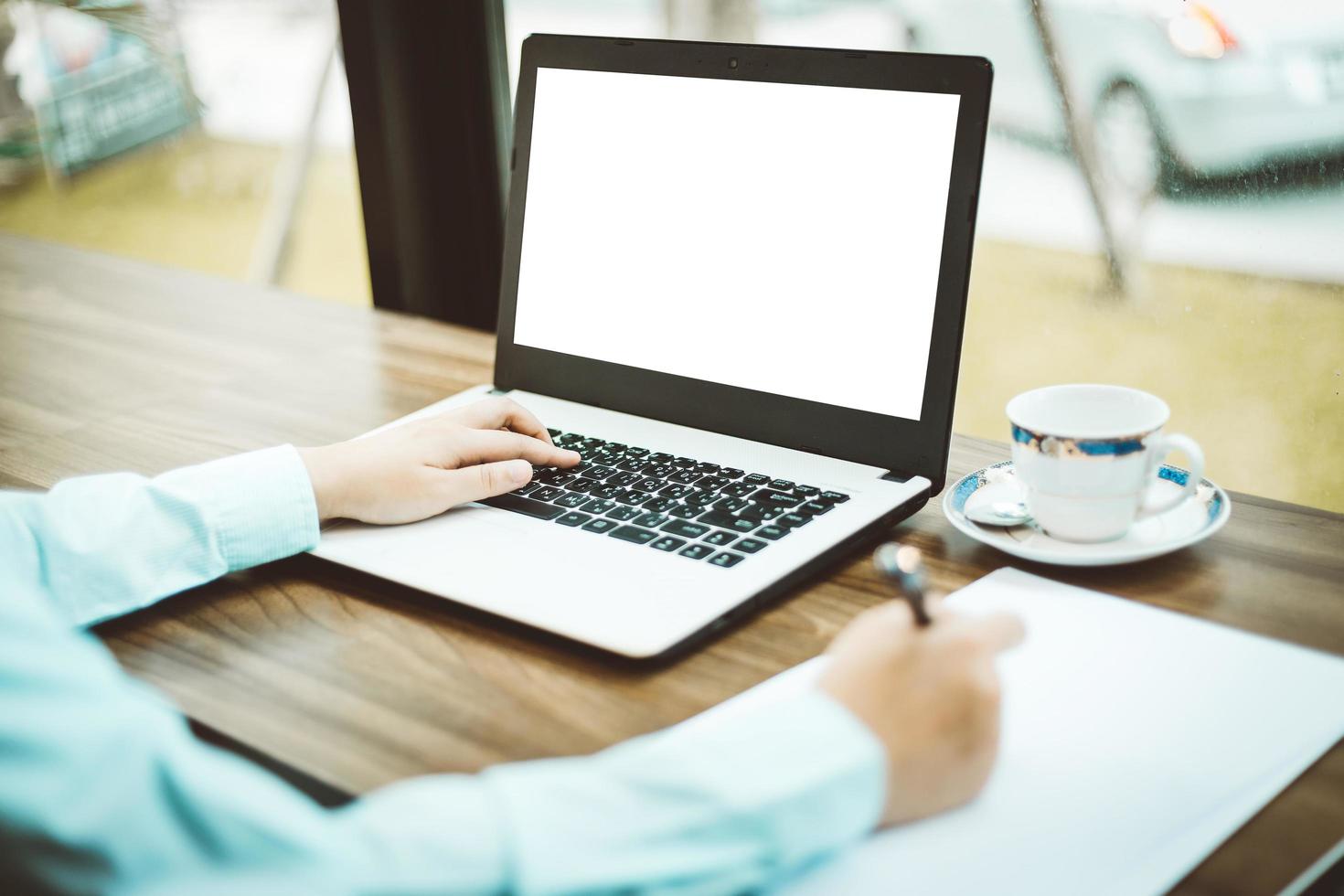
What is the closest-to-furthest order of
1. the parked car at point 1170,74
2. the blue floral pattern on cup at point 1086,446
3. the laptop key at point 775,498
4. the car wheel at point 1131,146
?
1. the blue floral pattern on cup at point 1086,446
2. the laptop key at point 775,498
3. the parked car at point 1170,74
4. the car wheel at point 1131,146

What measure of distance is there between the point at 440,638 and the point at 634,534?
151 millimetres

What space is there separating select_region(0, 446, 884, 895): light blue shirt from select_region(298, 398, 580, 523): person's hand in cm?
32

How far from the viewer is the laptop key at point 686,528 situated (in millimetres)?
794

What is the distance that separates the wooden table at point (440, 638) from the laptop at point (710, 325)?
0.03m

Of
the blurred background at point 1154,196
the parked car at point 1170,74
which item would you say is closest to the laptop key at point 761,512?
the blurred background at point 1154,196

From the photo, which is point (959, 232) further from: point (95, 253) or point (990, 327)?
point (95, 253)

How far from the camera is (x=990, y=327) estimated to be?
4.47ft

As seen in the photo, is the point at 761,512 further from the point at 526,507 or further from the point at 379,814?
the point at 379,814

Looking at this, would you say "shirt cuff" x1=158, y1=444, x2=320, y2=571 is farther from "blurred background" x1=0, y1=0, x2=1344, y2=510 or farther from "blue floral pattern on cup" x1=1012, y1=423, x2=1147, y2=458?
"blurred background" x1=0, y1=0, x2=1344, y2=510

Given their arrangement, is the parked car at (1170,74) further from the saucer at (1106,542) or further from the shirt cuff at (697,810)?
the shirt cuff at (697,810)

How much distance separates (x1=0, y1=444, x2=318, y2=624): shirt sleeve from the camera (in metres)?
0.76

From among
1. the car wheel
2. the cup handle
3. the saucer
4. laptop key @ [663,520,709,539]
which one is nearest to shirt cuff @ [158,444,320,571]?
laptop key @ [663,520,709,539]

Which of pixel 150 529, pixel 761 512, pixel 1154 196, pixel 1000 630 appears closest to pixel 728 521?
pixel 761 512

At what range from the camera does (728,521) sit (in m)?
0.81
